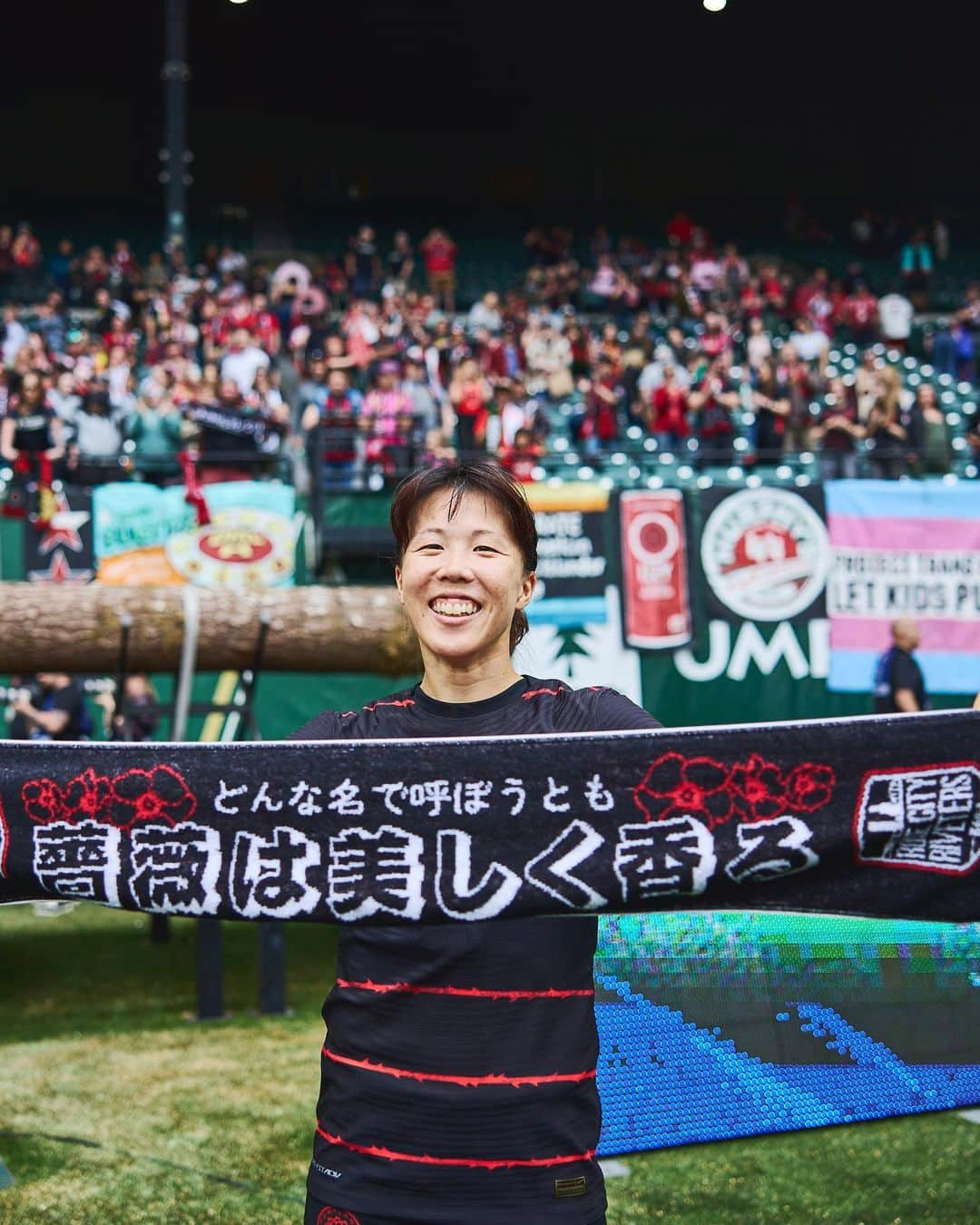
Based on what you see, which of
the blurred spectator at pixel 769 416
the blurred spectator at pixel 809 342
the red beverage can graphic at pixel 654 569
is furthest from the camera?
the blurred spectator at pixel 809 342

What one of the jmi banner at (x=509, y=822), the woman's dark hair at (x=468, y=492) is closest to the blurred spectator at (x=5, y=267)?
the jmi banner at (x=509, y=822)

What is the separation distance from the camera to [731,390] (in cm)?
1689

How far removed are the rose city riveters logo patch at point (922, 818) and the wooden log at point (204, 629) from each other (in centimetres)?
494

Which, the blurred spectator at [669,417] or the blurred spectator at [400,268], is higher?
the blurred spectator at [400,268]

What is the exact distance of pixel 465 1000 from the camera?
7.39 ft

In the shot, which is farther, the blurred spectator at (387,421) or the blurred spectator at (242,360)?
the blurred spectator at (242,360)

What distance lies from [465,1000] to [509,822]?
0.31 m

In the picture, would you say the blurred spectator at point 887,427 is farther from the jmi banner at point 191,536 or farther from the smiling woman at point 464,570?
the smiling woman at point 464,570

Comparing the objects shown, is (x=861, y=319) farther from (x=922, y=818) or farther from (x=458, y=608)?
(x=458, y=608)

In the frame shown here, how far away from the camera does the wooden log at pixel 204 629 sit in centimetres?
764

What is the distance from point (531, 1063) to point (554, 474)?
12721mm

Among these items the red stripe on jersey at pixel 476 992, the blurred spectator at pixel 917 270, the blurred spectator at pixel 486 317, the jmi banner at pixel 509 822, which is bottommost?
the red stripe on jersey at pixel 476 992

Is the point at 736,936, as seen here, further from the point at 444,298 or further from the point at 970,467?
the point at 444,298

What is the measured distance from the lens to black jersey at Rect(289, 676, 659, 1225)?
2.19m
